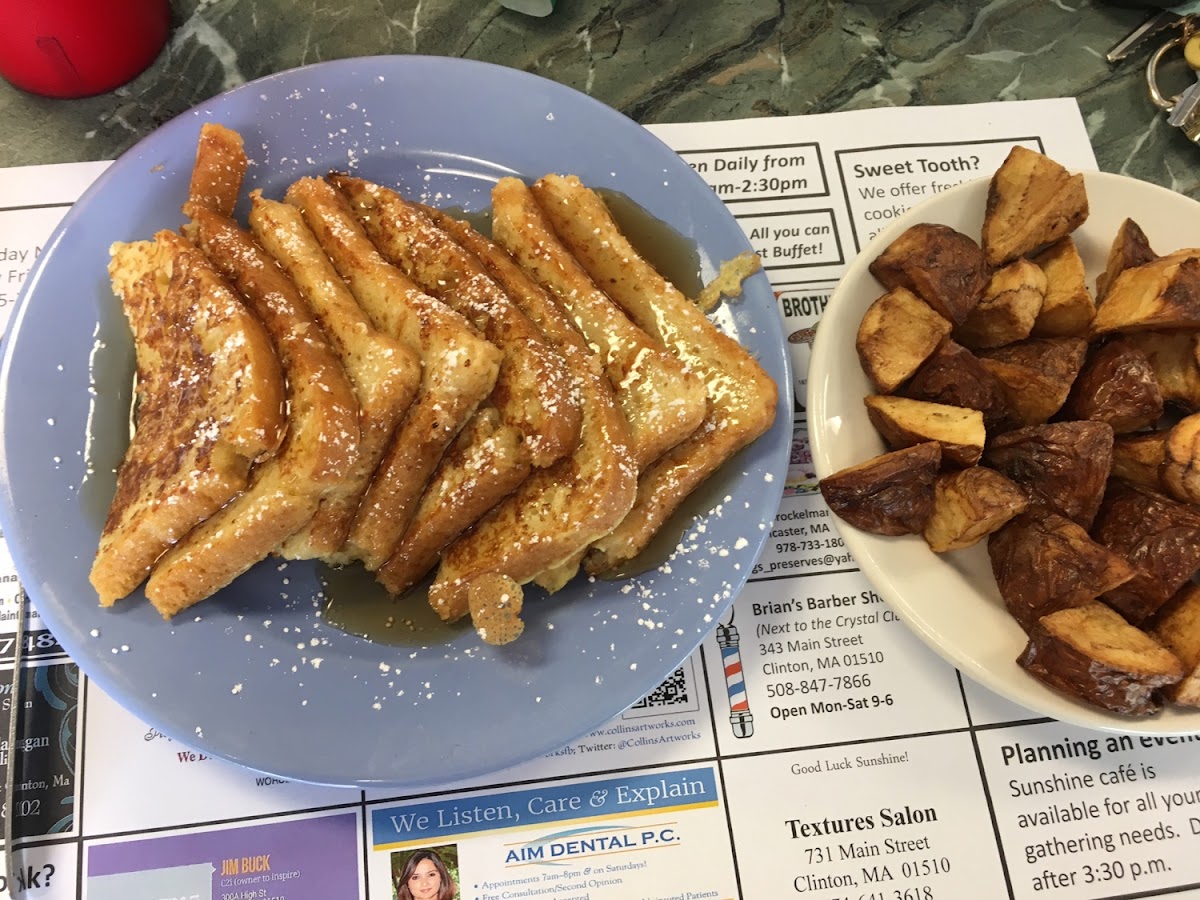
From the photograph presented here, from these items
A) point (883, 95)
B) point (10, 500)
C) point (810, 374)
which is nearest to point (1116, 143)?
point (883, 95)

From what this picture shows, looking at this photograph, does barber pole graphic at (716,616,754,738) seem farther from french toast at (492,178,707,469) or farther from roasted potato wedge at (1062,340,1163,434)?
roasted potato wedge at (1062,340,1163,434)

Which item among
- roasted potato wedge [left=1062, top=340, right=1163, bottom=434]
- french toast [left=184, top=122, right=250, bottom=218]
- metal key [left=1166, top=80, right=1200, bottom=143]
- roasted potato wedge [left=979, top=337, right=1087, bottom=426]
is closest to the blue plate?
french toast [left=184, top=122, right=250, bottom=218]

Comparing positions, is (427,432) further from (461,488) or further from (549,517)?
(549,517)

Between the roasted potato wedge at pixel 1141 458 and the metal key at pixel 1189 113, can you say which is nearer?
the roasted potato wedge at pixel 1141 458

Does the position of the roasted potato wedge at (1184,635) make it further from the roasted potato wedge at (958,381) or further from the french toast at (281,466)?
the french toast at (281,466)

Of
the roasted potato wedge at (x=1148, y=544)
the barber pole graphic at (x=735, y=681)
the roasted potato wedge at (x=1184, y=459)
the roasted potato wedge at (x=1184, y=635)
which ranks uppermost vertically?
the roasted potato wedge at (x=1184, y=459)

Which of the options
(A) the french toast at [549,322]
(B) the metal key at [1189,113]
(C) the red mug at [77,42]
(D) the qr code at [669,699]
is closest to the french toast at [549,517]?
(A) the french toast at [549,322]

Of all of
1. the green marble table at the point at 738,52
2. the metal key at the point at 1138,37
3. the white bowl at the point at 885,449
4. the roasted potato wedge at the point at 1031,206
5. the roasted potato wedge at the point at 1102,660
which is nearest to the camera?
the roasted potato wedge at the point at 1102,660

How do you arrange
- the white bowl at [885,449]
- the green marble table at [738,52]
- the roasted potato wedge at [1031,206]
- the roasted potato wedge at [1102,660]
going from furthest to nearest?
the green marble table at [738,52] → the roasted potato wedge at [1031,206] → the white bowl at [885,449] → the roasted potato wedge at [1102,660]

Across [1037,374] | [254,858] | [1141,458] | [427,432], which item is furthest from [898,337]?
[254,858]
